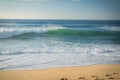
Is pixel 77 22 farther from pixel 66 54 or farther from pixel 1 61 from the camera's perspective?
pixel 1 61

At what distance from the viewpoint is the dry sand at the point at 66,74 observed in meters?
3.13

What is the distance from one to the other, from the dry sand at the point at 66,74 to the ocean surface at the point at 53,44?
100mm

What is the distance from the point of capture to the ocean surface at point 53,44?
337cm

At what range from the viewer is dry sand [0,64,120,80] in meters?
3.13

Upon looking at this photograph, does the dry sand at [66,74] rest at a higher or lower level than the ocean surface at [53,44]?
lower

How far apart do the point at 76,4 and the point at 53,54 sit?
3.31 ft

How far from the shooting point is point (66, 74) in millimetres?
3207

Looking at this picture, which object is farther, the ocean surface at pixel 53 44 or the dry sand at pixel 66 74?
the ocean surface at pixel 53 44

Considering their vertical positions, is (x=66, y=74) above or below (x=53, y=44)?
below

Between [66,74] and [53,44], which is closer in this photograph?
[66,74]

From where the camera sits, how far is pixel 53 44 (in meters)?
3.55

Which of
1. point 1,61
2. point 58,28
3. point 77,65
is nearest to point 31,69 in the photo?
point 1,61

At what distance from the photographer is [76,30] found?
4.05 metres

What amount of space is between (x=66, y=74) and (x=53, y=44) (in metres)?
0.59
